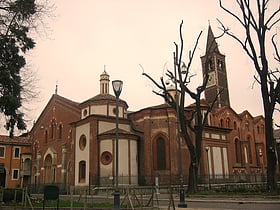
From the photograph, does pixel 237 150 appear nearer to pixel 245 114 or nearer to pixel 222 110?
pixel 222 110

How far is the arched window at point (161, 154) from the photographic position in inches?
1421

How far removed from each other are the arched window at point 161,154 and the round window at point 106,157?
5.97 metres

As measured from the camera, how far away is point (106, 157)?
3384cm

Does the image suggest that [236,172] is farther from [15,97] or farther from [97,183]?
[15,97]

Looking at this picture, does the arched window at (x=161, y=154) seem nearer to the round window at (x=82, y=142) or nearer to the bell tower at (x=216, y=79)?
the round window at (x=82, y=142)

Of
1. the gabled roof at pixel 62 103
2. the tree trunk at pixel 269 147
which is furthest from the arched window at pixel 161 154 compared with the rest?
the tree trunk at pixel 269 147

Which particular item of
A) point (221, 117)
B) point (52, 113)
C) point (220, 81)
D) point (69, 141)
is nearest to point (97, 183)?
point (69, 141)

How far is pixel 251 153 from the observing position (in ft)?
173

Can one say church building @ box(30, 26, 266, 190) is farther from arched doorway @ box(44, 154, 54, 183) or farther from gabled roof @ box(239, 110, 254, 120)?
gabled roof @ box(239, 110, 254, 120)

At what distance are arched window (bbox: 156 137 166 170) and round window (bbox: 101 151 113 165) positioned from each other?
597 centimetres

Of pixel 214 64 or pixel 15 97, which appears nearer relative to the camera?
pixel 15 97

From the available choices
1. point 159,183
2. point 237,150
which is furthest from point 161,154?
point 237,150

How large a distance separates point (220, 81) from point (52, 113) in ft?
124

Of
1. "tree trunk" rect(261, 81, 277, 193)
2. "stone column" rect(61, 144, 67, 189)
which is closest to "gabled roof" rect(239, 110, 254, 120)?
"stone column" rect(61, 144, 67, 189)
